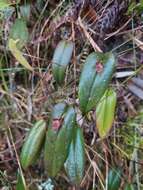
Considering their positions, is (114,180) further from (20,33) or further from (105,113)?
(20,33)

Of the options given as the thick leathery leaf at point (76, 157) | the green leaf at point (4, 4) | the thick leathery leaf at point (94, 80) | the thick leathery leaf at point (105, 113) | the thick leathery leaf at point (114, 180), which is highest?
the green leaf at point (4, 4)

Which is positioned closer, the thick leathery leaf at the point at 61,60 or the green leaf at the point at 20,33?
the thick leathery leaf at the point at 61,60

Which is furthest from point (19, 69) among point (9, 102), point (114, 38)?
point (114, 38)

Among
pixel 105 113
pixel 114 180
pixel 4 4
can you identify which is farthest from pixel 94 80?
pixel 4 4

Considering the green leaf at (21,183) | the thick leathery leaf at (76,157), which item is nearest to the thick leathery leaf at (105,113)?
the thick leathery leaf at (76,157)

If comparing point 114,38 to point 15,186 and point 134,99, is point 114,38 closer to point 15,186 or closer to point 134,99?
point 134,99

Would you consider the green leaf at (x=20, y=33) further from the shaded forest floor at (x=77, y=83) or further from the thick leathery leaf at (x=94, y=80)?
the thick leathery leaf at (x=94, y=80)

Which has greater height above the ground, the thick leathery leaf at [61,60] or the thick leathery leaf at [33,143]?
the thick leathery leaf at [61,60]
